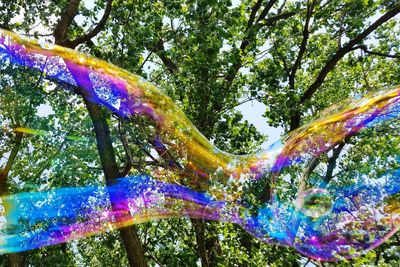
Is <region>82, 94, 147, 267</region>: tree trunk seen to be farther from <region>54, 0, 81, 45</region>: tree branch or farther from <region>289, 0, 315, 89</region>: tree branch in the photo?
<region>289, 0, 315, 89</region>: tree branch

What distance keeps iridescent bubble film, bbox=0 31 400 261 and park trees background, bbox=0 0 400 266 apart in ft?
1.25

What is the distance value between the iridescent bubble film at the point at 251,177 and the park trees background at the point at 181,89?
381 mm

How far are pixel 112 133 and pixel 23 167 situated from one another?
3.93 m

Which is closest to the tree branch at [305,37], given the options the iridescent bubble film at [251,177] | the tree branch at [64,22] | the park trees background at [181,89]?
the park trees background at [181,89]

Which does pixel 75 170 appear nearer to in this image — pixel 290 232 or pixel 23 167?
pixel 23 167

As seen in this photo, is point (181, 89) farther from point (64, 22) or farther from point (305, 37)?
point (305, 37)

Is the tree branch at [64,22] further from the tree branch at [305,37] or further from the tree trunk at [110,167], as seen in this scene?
the tree branch at [305,37]

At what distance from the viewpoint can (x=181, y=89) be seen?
543 centimetres

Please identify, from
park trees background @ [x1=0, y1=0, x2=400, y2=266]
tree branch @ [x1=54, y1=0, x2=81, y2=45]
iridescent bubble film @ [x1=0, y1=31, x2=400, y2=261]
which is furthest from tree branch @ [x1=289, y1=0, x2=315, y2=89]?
tree branch @ [x1=54, y1=0, x2=81, y2=45]

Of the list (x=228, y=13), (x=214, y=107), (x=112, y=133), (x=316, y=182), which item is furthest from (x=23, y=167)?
(x=316, y=182)

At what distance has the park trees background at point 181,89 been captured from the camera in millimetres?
5199

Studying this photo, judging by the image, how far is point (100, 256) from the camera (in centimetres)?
1051

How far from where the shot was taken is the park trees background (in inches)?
205

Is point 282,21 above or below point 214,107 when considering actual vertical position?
above
